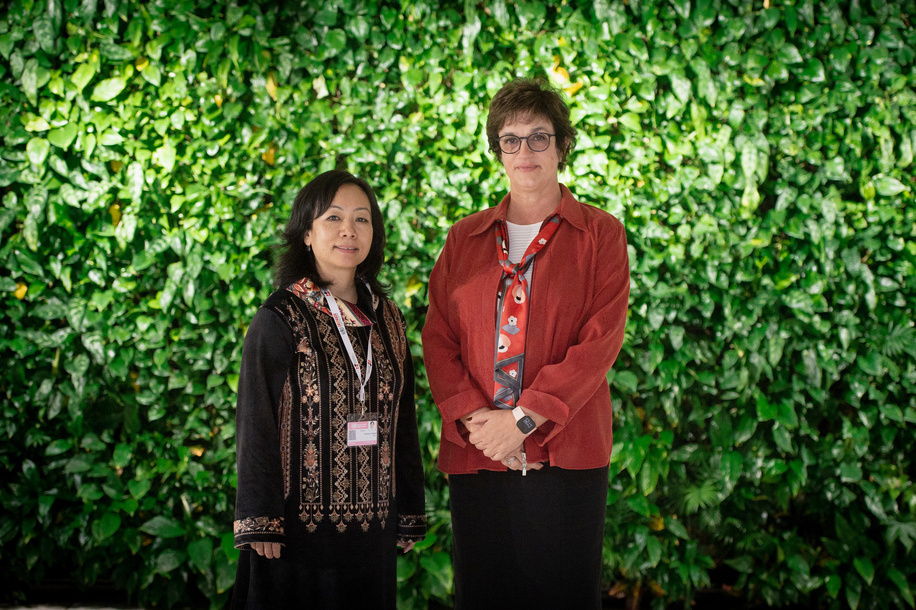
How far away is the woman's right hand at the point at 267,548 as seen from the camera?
1524 mm

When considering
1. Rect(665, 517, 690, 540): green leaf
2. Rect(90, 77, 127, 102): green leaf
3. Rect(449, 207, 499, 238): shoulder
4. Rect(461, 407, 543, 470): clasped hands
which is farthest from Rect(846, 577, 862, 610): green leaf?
Rect(90, 77, 127, 102): green leaf

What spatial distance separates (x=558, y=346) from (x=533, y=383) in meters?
0.13

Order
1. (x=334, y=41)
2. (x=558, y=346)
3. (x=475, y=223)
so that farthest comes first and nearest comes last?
(x=334, y=41)
(x=475, y=223)
(x=558, y=346)

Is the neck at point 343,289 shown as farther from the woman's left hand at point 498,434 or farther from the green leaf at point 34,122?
the green leaf at point 34,122

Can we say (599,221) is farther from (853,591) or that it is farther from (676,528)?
(853,591)

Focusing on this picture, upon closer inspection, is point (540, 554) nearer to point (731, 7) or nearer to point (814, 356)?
point (814, 356)

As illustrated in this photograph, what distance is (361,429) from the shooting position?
1.61m

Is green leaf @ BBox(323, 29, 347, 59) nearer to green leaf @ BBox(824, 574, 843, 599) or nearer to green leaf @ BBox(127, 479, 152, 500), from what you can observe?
green leaf @ BBox(127, 479, 152, 500)

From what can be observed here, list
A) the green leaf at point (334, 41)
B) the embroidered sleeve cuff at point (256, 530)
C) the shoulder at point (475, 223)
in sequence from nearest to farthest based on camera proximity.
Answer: the embroidered sleeve cuff at point (256, 530) < the shoulder at point (475, 223) < the green leaf at point (334, 41)

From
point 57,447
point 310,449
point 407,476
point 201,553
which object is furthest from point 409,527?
point 57,447

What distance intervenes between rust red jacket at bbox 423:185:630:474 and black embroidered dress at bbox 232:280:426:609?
20 centimetres

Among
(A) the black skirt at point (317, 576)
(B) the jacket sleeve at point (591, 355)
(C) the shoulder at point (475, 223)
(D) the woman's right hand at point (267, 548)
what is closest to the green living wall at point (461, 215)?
(C) the shoulder at point (475, 223)

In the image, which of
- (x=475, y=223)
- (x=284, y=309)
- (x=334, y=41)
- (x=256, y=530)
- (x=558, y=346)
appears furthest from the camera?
(x=334, y=41)

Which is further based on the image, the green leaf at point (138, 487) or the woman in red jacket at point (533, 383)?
the green leaf at point (138, 487)
